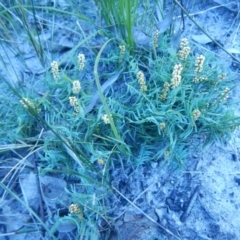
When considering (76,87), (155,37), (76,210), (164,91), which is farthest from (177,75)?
(76,210)

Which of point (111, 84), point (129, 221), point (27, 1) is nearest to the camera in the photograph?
point (129, 221)

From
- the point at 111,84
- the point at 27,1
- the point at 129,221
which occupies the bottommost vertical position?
the point at 129,221

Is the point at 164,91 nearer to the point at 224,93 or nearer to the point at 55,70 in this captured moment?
the point at 224,93

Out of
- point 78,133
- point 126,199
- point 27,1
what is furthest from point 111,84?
point 27,1

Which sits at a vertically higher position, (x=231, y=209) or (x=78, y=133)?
(x=78, y=133)

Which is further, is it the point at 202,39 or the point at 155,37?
the point at 202,39

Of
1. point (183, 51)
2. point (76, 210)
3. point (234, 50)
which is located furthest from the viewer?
point (234, 50)

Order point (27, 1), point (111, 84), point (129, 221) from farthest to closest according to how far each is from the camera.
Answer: point (27, 1) < point (111, 84) < point (129, 221)

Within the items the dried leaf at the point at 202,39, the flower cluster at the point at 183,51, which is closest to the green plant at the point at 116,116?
the flower cluster at the point at 183,51

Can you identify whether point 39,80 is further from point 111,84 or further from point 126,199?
point 126,199

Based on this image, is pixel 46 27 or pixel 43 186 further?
pixel 46 27

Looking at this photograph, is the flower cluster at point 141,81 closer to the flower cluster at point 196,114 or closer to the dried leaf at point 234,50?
the flower cluster at point 196,114
